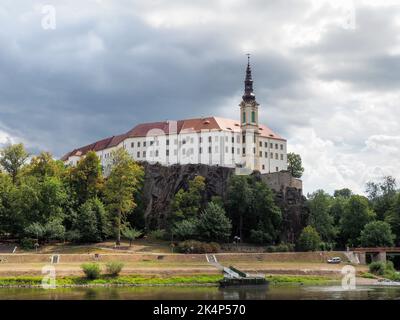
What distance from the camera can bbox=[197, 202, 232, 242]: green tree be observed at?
85188 mm

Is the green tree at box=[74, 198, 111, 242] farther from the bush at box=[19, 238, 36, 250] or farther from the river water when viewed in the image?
the river water

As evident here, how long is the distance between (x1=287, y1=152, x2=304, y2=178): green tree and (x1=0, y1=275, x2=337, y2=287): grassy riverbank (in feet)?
204

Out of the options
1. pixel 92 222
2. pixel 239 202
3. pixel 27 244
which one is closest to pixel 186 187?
pixel 239 202

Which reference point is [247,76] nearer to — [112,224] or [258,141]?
[258,141]

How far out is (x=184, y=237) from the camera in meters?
85.6

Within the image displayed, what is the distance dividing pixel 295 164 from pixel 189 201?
45.4 metres

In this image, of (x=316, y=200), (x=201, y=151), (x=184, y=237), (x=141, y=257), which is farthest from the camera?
(x=201, y=151)

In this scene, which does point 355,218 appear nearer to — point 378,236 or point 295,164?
point 378,236

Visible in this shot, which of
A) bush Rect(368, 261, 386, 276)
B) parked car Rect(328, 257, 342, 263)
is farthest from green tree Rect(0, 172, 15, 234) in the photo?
bush Rect(368, 261, 386, 276)

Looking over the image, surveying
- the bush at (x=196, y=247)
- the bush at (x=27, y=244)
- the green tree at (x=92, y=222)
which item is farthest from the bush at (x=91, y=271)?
the bush at (x=196, y=247)

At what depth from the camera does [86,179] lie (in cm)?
9238

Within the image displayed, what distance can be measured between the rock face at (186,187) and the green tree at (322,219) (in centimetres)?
143
